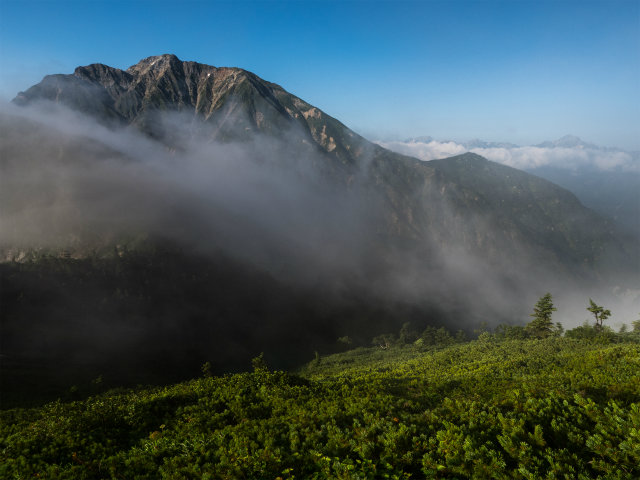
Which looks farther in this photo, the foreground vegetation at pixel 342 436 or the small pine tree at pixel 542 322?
the small pine tree at pixel 542 322

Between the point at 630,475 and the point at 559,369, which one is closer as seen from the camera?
the point at 630,475

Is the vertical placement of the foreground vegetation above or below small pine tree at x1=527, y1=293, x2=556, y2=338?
above

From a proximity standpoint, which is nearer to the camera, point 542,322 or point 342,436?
point 342,436

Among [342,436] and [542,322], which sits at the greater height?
[342,436]

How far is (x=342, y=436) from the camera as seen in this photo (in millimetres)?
15547

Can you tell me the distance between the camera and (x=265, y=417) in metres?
21.0

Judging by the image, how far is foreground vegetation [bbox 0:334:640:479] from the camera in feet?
42.0

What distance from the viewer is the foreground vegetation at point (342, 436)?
42.0 feet

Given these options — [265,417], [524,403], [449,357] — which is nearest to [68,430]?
[265,417]

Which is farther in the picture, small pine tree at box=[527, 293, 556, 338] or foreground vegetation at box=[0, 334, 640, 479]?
small pine tree at box=[527, 293, 556, 338]

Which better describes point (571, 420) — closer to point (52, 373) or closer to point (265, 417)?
point (265, 417)

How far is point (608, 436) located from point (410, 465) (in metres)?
8.20

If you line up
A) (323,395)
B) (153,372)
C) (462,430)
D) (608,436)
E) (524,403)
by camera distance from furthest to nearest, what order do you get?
(153,372) → (323,395) → (524,403) → (462,430) → (608,436)

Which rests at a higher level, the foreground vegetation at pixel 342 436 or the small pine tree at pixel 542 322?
the foreground vegetation at pixel 342 436
